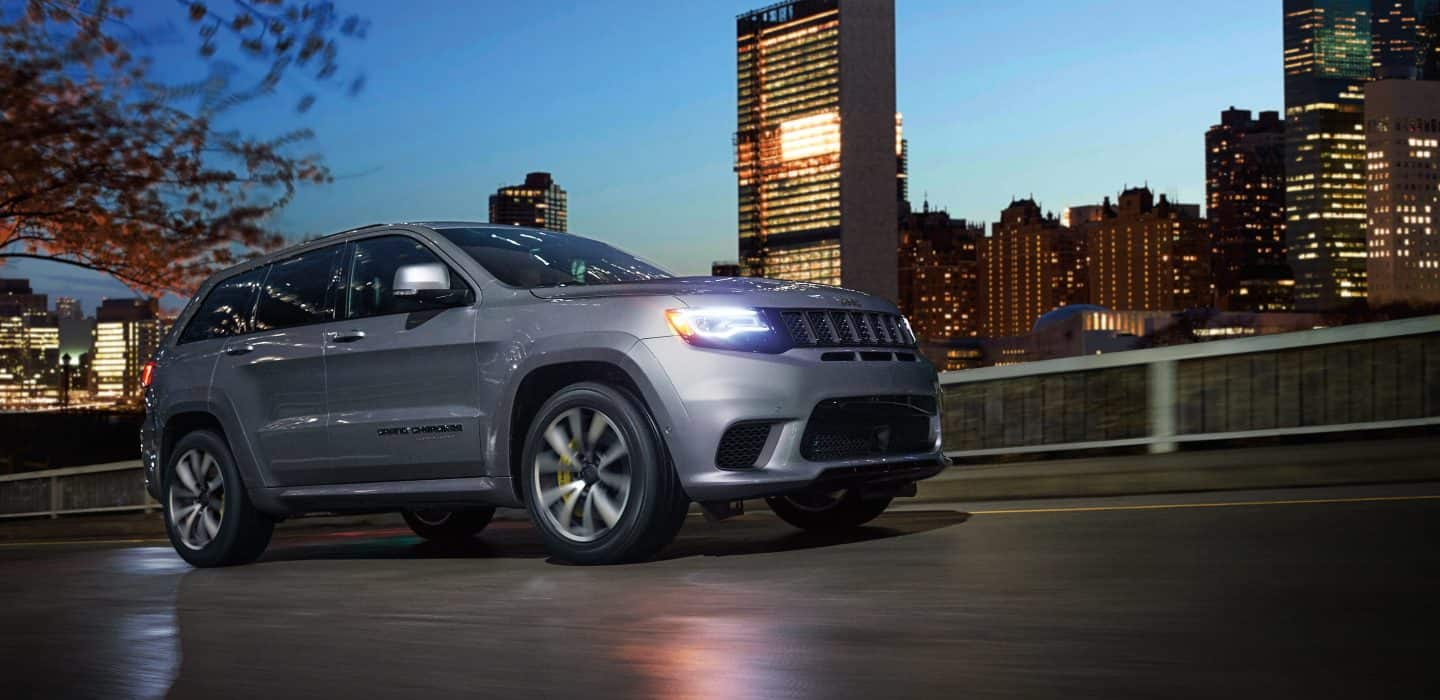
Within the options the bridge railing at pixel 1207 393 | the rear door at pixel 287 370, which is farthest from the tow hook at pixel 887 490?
the bridge railing at pixel 1207 393

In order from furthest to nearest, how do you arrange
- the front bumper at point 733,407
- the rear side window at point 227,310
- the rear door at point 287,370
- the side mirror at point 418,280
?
1. the rear side window at point 227,310
2. the rear door at point 287,370
3. the side mirror at point 418,280
4. the front bumper at point 733,407

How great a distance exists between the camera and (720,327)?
25.4ft

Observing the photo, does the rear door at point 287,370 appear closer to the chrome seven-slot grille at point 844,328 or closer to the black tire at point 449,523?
the black tire at point 449,523

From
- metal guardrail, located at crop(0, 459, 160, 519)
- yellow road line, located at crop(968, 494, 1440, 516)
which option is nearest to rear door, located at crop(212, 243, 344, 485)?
→ yellow road line, located at crop(968, 494, 1440, 516)

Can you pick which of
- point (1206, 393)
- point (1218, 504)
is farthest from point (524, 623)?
point (1206, 393)

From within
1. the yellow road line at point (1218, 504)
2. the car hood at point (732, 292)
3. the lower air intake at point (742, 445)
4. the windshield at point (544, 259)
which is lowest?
the yellow road line at point (1218, 504)

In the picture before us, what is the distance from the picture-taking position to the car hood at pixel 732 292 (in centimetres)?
783

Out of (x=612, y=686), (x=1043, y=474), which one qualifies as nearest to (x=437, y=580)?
(x=612, y=686)

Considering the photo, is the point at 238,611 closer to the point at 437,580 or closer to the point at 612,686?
the point at 437,580

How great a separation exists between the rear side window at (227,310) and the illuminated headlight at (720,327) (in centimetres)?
346

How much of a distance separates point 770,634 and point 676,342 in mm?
2269

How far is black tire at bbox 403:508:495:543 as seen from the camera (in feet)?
36.5

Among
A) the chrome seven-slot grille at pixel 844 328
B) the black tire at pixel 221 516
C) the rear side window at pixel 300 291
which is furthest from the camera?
the black tire at pixel 221 516

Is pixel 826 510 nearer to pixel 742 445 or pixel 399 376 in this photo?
pixel 742 445
